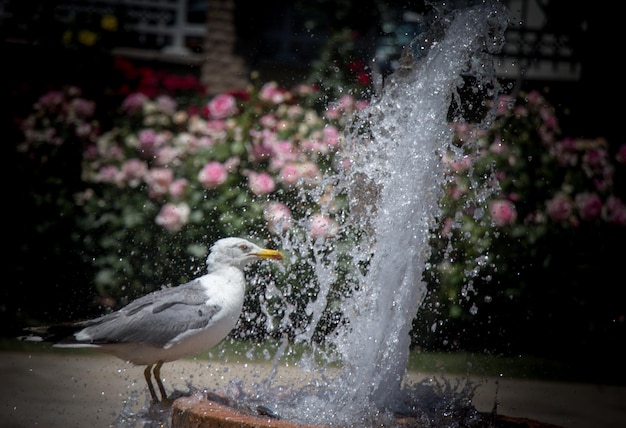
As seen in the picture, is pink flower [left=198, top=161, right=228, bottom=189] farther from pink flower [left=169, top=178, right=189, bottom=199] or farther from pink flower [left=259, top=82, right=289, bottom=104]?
pink flower [left=259, top=82, right=289, bottom=104]

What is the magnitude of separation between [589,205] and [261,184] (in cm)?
228

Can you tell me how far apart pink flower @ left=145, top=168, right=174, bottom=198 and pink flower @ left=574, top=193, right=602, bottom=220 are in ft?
9.33

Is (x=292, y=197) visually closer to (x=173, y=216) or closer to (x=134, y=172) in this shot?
(x=173, y=216)

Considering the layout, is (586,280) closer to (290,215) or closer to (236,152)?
(290,215)

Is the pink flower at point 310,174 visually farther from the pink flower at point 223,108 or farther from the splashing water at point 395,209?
the splashing water at point 395,209

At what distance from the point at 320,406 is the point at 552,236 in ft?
11.7

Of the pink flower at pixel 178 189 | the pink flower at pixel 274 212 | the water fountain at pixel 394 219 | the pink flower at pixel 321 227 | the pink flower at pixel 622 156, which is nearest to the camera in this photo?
the water fountain at pixel 394 219

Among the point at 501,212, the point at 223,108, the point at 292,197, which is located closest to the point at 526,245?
the point at 501,212

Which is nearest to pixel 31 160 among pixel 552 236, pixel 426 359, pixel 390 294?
pixel 426 359

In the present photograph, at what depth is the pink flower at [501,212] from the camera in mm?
5863

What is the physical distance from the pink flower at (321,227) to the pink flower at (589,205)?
1.90 m

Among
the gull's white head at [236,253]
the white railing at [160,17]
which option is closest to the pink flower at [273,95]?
the gull's white head at [236,253]

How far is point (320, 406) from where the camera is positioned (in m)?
2.86

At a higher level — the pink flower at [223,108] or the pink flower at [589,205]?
the pink flower at [223,108]
